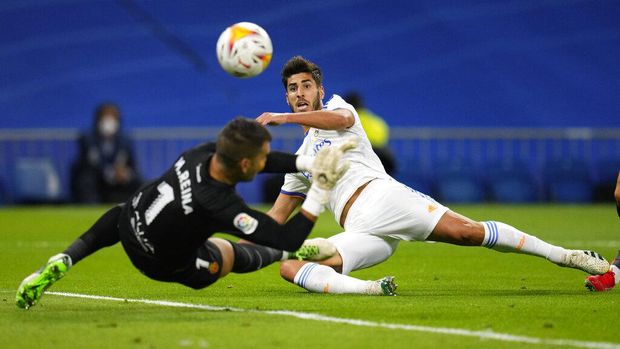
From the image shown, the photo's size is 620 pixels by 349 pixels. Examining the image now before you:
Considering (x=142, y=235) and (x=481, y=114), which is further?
(x=481, y=114)

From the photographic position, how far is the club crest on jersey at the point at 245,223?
302 inches

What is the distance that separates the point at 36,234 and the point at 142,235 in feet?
29.8

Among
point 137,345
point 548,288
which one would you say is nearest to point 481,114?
point 548,288

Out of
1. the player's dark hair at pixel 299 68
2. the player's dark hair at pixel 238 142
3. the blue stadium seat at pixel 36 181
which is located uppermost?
the player's dark hair at pixel 299 68

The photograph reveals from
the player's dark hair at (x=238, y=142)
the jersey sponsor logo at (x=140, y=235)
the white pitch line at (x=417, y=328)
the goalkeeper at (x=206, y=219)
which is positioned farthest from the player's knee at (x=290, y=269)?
the player's dark hair at (x=238, y=142)

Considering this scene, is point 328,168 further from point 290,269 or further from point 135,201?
point 290,269

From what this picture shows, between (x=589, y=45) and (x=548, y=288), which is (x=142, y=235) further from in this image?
(x=589, y=45)

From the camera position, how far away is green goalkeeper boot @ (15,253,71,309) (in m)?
8.16

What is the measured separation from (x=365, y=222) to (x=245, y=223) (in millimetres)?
2050

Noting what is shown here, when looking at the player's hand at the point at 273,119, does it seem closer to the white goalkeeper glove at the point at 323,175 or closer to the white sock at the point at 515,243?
the white goalkeeper glove at the point at 323,175

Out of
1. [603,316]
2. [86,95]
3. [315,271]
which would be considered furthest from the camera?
[86,95]

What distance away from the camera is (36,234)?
55.0 ft

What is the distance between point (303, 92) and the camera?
9883 millimetres

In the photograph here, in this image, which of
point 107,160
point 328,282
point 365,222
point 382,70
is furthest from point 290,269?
point 382,70
